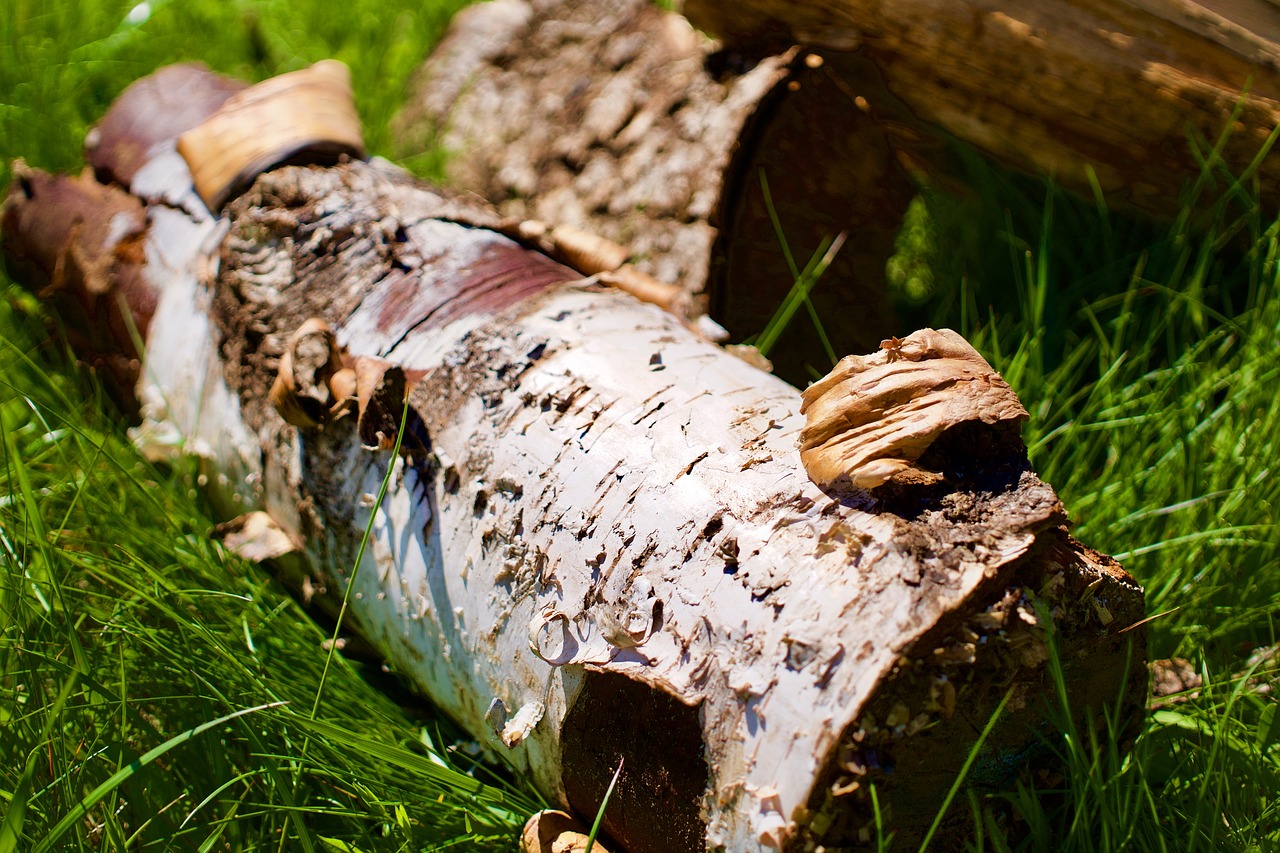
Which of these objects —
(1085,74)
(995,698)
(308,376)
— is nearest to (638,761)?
(995,698)

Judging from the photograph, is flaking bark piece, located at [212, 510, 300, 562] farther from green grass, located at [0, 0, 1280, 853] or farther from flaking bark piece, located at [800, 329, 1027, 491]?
flaking bark piece, located at [800, 329, 1027, 491]

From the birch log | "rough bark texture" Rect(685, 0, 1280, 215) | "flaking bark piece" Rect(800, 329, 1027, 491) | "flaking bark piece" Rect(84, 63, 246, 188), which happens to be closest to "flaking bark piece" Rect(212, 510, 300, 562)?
the birch log

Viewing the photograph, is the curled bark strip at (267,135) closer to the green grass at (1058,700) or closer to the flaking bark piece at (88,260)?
the flaking bark piece at (88,260)

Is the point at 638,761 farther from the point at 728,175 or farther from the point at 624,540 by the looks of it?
the point at 728,175

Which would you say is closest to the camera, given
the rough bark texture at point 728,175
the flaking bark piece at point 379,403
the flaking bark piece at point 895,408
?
the flaking bark piece at point 895,408

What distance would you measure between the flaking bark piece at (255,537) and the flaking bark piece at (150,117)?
93 centimetres

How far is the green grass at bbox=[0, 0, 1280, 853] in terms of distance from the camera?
1.28 metres

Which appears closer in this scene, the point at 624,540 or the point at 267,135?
the point at 624,540

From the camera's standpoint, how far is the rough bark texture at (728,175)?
2.35 metres

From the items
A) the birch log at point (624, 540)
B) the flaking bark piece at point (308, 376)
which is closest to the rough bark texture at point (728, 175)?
the birch log at point (624, 540)

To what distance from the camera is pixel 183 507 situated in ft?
6.45

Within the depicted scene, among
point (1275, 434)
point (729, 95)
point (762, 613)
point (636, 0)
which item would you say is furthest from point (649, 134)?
point (762, 613)

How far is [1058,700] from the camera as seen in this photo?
1139mm

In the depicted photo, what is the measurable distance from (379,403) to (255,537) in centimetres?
51
